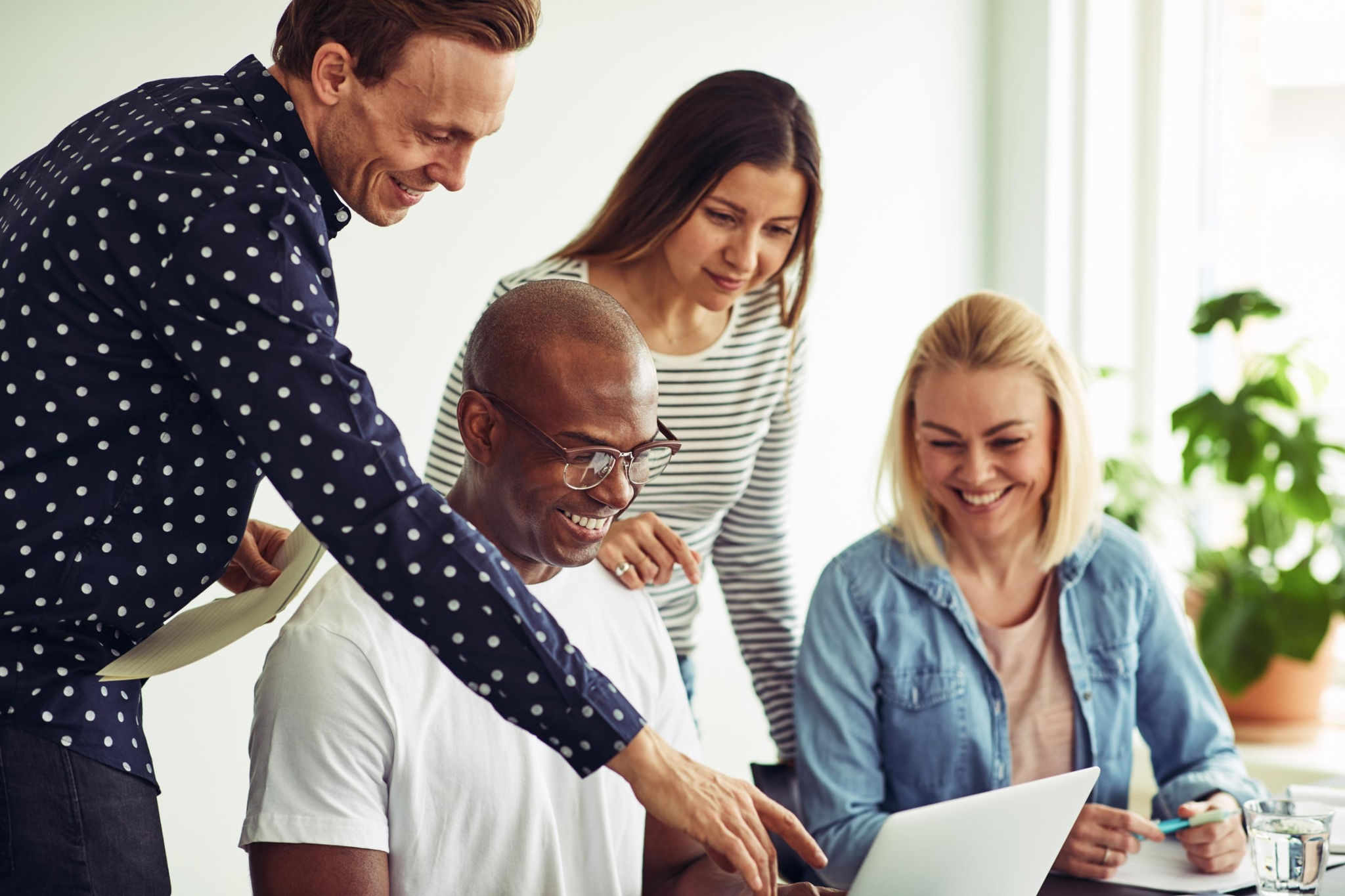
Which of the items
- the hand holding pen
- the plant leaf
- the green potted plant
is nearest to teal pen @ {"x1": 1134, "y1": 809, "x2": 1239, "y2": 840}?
the hand holding pen

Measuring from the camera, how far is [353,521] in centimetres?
96

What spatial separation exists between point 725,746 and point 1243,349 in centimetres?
176

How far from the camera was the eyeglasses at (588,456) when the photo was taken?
4.15ft

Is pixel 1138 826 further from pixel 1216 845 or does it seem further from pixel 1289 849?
pixel 1289 849

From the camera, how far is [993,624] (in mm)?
1907

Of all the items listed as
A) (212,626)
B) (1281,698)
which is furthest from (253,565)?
(1281,698)

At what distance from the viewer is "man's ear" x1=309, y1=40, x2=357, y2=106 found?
109 centimetres

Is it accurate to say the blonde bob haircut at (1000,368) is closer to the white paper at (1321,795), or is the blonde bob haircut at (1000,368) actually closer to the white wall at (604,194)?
the white paper at (1321,795)

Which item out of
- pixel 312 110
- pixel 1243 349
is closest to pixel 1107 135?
pixel 1243 349

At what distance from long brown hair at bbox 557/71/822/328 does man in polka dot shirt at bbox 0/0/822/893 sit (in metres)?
0.67

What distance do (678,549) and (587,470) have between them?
0.32 m

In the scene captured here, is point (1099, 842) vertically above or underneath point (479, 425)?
underneath

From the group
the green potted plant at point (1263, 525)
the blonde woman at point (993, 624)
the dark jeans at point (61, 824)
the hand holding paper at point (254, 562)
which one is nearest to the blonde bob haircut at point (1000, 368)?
the blonde woman at point (993, 624)

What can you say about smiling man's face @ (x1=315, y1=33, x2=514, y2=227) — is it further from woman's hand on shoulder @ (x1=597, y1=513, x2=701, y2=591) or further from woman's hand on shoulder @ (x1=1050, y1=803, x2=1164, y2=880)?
woman's hand on shoulder @ (x1=1050, y1=803, x2=1164, y2=880)
